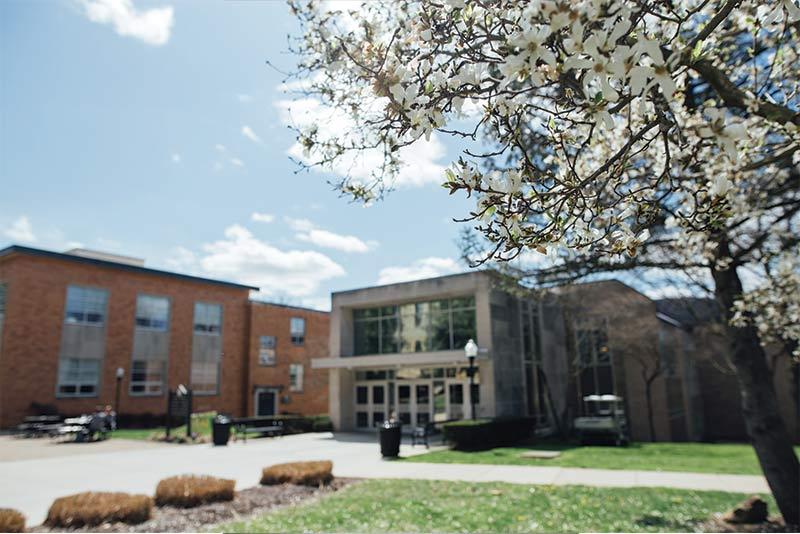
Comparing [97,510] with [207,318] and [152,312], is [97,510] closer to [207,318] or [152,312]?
[152,312]

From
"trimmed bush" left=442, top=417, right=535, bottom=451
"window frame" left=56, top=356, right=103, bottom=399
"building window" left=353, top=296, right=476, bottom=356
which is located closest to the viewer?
"trimmed bush" left=442, top=417, right=535, bottom=451

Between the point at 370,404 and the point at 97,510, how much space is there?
1903 centimetres

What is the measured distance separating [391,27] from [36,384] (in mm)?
28769

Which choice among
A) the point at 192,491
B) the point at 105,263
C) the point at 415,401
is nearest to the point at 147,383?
the point at 105,263

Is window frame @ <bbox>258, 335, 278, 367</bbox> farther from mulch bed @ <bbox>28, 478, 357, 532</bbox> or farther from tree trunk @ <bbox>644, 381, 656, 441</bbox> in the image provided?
mulch bed @ <bbox>28, 478, 357, 532</bbox>

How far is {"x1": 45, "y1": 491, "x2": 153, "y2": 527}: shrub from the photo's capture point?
6977 mm

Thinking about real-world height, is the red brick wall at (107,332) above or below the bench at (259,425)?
above

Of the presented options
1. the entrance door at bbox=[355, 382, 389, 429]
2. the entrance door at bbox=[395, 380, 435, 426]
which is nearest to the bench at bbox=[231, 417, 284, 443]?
the entrance door at bbox=[355, 382, 389, 429]

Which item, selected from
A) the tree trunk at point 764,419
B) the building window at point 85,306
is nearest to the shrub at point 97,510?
the tree trunk at point 764,419

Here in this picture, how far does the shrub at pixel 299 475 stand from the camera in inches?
396

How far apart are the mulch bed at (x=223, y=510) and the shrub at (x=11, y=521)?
0.53m

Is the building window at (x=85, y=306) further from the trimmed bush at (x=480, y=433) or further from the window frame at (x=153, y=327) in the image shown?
the trimmed bush at (x=480, y=433)

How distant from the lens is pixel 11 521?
6.27m

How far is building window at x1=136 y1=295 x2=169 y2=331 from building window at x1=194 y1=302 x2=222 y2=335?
2.17 meters
